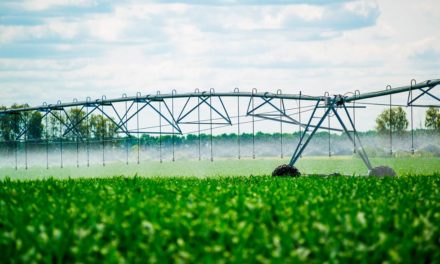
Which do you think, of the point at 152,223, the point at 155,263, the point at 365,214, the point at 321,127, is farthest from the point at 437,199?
the point at 321,127

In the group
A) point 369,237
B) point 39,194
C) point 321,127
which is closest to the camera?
point 369,237

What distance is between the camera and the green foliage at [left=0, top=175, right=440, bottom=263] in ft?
27.8

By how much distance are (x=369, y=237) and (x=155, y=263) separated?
9.43 feet

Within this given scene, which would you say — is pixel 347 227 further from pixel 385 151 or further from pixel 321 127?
pixel 385 151

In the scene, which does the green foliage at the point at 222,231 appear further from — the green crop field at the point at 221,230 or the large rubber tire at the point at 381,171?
the large rubber tire at the point at 381,171

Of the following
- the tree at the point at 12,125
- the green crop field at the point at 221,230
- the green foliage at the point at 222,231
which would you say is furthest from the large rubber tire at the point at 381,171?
the tree at the point at 12,125

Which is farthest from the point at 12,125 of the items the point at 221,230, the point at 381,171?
the point at 221,230

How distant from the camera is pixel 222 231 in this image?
9148 millimetres

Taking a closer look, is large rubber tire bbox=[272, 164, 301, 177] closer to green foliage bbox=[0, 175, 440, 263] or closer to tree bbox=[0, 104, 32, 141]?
green foliage bbox=[0, 175, 440, 263]

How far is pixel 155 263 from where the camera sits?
8.15 metres

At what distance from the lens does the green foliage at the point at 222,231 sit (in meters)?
8.46

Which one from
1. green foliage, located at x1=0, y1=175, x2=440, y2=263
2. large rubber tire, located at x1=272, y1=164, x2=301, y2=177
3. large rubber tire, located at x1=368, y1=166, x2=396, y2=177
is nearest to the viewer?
green foliage, located at x1=0, y1=175, x2=440, y2=263

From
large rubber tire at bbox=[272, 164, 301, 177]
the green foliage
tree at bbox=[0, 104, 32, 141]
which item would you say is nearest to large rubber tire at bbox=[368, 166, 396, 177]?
large rubber tire at bbox=[272, 164, 301, 177]

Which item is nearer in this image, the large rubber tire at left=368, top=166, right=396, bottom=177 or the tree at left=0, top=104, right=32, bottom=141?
the large rubber tire at left=368, top=166, right=396, bottom=177
